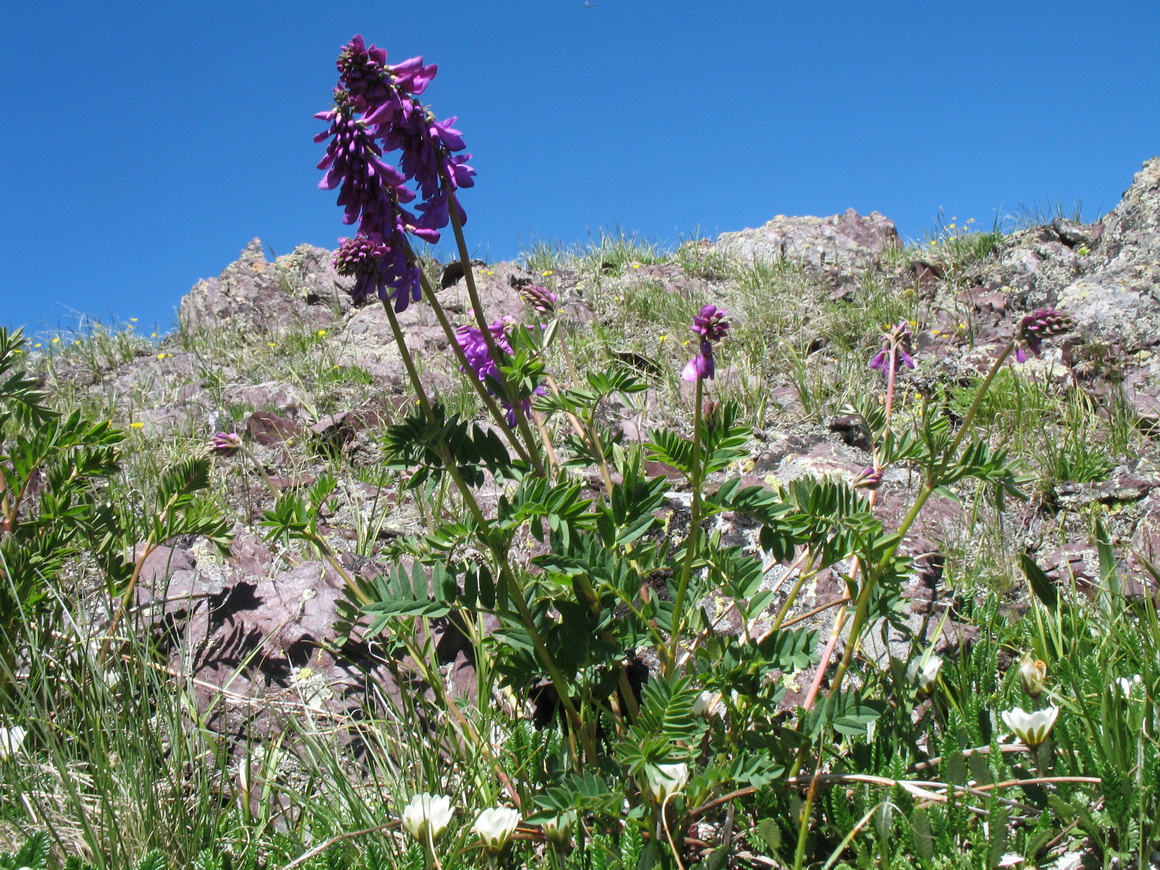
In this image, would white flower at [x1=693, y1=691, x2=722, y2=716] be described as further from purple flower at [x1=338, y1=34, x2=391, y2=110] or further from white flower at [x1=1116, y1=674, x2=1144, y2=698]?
purple flower at [x1=338, y1=34, x2=391, y2=110]

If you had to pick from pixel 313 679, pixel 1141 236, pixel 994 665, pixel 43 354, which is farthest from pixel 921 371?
pixel 43 354

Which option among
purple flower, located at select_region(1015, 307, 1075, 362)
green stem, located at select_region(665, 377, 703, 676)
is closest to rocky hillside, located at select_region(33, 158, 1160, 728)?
green stem, located at select_region(665, 377, 703, 676)

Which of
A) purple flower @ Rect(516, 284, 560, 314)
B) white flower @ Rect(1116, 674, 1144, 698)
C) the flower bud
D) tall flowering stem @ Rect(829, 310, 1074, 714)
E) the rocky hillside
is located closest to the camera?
tall flowering stem @ Rect(829, 310, 1074, 714)

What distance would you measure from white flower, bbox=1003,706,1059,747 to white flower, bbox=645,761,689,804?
730mm

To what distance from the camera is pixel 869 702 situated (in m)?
1.70

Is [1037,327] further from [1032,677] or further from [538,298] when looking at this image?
[538,298]

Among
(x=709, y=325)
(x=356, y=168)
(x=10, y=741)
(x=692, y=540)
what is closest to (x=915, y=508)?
(x=692, y=540)

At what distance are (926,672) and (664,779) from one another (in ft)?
2.79

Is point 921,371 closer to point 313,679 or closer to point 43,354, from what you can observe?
point 313,679

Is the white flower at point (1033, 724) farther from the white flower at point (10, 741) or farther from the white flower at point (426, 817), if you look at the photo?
the white flower at point (10, 741)

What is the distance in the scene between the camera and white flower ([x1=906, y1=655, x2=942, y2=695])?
1.94m

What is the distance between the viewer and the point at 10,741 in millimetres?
1922

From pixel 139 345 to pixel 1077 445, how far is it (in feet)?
25.0

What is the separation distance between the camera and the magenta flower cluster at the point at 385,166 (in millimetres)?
1438
